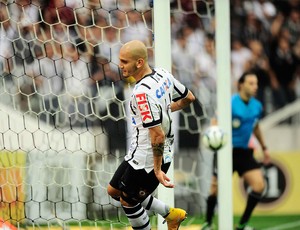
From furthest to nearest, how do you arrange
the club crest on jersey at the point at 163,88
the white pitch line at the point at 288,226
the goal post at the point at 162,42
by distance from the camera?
1. the white pitch line at the point at 288,226
2. the goal post at the point at 162,42
3. the club crest on jersey at the point at 163,88

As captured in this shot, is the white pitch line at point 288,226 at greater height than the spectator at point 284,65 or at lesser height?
lesser

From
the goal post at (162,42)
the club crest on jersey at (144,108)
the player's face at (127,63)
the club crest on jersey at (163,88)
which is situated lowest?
the club crest on jersey at (144,108)

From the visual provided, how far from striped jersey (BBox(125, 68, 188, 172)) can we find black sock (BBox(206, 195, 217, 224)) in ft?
9.39

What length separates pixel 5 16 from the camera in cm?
733

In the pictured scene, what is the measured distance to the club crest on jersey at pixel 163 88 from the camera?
581 centimetres

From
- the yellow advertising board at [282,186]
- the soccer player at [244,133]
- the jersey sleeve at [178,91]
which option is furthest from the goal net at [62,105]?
the yellow advertising board at [282,186]

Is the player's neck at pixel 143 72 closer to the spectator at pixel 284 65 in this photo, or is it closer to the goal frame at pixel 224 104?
the goal frame at pixel 224 104

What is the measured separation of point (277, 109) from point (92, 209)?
4200 millimetres

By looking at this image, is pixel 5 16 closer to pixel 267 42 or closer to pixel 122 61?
pixel 122 61

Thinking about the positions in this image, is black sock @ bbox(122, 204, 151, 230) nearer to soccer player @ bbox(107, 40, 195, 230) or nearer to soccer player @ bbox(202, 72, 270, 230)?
soccer player @ bbox(107, 40, 195, 230)

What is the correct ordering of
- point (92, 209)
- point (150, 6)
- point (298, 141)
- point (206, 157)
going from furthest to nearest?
1. point (298, 141)
2. point (206, 157)
3. point (92, 209)
4. point (150, 6)

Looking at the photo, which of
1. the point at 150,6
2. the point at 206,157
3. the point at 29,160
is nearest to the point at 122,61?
the point at 150,6

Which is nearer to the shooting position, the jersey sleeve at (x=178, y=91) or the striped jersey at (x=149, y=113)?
the striped jersey at (x=149, y=113)

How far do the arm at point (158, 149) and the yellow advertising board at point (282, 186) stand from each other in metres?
5.79
